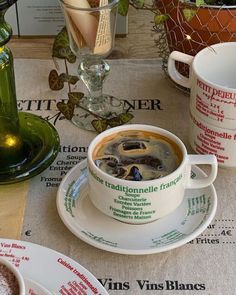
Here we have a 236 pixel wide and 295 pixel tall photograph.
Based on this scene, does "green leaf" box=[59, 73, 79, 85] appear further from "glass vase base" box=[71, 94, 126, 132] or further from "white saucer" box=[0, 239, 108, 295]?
"white saucer" box=[0, 239, 108, 295]

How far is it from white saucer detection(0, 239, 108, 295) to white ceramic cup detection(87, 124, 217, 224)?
7 centimetres

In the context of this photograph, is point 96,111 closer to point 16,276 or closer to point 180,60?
point 180,60

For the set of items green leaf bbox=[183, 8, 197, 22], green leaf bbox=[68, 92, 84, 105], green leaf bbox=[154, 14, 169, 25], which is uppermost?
green leaf bbox=[183, 8, 197, 22]

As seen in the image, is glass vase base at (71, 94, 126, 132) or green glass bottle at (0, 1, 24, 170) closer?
green glass bottle at (0, 1, 24, 170)

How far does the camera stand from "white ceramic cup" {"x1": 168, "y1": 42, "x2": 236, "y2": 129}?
65cm

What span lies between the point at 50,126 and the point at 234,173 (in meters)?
0.22

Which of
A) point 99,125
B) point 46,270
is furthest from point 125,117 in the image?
point 46,270

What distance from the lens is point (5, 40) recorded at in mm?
638

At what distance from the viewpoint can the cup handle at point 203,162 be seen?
608mm

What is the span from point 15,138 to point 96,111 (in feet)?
0.46

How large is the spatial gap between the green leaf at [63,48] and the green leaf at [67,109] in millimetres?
68

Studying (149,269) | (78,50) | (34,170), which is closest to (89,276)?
Answer: (149,269)

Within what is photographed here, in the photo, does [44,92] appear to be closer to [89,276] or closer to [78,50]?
[78,50]

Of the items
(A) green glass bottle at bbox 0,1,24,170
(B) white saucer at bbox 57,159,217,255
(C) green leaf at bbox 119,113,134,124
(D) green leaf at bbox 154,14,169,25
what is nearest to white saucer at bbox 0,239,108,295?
(B) white saucer at bbox 57,159,217,255
